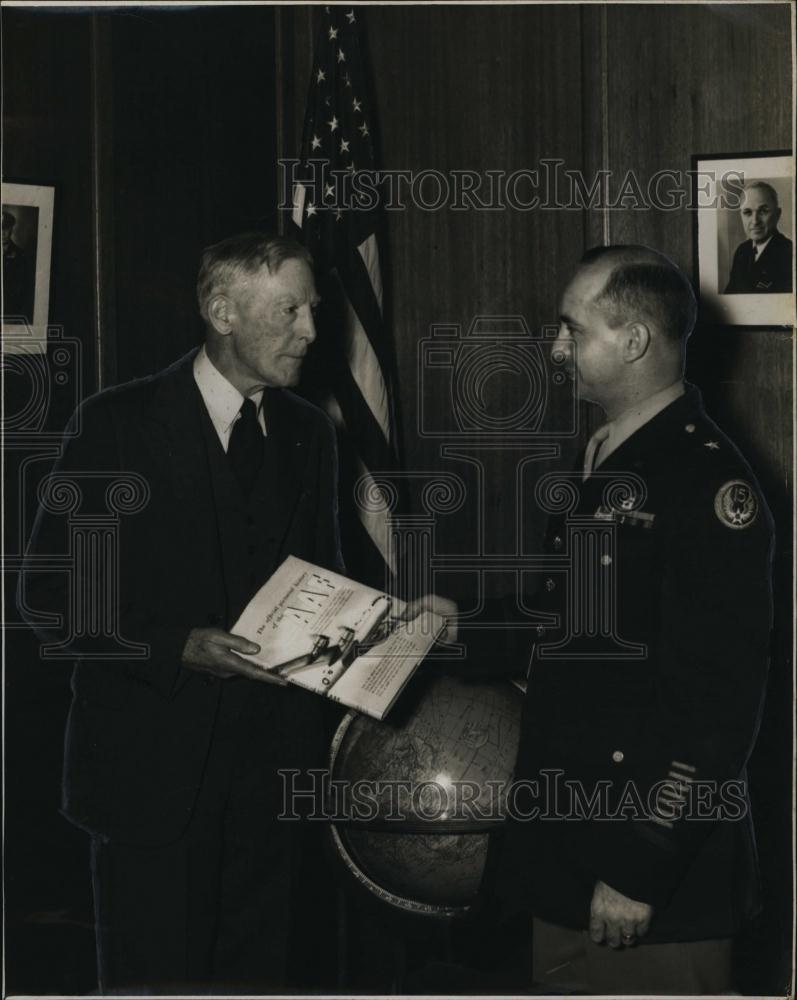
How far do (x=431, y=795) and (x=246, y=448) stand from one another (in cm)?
102

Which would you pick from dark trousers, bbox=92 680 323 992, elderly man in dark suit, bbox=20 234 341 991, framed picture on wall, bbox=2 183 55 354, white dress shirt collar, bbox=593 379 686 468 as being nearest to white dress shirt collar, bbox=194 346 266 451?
elderly man in dark suit, bbox=20 234 341 991

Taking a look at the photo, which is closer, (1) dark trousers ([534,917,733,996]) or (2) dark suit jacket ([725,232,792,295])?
(1) dark trousers ([534,917,733,996])

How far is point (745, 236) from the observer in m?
3.62

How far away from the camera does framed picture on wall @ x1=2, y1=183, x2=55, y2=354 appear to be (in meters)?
3.50

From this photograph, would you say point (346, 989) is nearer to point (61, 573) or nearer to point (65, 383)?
point (61, 573)

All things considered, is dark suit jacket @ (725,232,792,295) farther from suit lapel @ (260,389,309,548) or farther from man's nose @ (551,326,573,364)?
suit lapel @ (260,389,309,548)

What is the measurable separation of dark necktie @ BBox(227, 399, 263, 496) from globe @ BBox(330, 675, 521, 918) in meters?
0.69

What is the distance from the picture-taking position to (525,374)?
391 centimetres

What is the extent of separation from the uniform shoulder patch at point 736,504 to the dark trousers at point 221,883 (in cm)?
130

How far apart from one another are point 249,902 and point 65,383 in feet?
4.91

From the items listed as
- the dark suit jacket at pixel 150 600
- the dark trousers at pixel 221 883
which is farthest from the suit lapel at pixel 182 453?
the dark trousers at pixel 221 883

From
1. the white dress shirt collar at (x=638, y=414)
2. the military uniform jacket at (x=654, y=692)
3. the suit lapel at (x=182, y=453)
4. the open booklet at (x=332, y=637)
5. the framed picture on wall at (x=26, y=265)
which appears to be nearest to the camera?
the military uniform jacket at (x=654, y=692)

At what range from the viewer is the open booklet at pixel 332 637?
298cm

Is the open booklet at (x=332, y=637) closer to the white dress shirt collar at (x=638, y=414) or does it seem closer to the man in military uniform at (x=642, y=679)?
the man in military uniform at (x=642, y=679)
